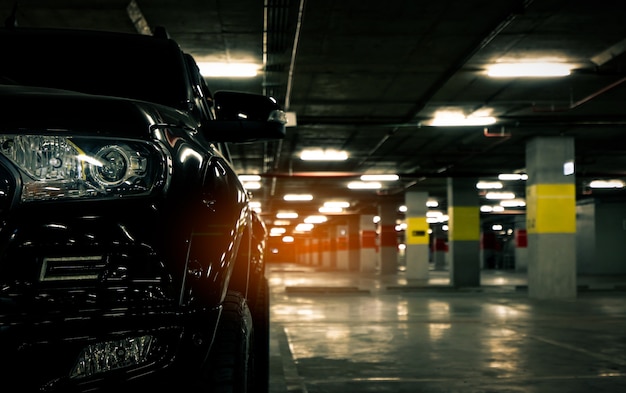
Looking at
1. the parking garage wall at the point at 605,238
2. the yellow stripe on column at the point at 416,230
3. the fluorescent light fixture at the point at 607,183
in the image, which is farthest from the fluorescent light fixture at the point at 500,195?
the parking garage wall at the point at 605,238

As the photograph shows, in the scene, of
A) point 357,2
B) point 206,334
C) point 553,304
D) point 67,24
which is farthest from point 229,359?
point 553,304

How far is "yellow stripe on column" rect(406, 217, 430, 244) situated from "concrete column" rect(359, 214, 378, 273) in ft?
38.8

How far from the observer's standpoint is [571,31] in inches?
416

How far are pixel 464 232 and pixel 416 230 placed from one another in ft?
23.0

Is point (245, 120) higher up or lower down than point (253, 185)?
lower down

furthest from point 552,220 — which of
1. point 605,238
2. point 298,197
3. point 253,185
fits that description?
point 605,238

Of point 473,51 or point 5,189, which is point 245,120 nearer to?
point 5,189

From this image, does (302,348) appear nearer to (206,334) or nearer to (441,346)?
(441,346)

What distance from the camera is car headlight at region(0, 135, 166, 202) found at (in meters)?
1.56

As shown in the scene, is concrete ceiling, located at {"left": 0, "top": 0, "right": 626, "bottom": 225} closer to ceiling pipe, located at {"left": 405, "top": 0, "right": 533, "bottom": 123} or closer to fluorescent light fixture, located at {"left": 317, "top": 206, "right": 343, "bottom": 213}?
ceiling pipe, located at {"left": 405, "top": 0, "right": 533, "bottom": 123}

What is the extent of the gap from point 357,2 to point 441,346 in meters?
4.62

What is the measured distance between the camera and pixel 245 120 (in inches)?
101

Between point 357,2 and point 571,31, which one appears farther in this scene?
point 571,31

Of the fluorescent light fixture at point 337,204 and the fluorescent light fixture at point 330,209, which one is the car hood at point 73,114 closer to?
Result: the fluorescent light fixture at point 337,204
